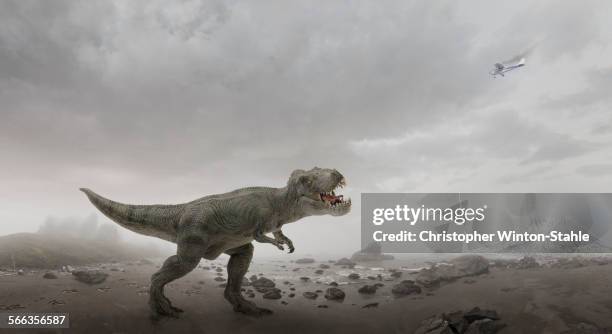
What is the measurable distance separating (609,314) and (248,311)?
8.09m

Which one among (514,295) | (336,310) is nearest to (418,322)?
(336,310)

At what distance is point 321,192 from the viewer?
796 centimetres

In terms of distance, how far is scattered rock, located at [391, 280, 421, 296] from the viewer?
986 centimetres

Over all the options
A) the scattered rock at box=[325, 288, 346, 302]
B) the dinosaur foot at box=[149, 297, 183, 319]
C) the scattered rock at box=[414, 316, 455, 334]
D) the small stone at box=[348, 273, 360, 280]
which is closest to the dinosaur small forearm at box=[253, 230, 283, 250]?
the dinosaur foot at box=[149, 297, 183, 319]

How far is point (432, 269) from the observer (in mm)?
11727

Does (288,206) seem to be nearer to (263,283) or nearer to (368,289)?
(368,289)

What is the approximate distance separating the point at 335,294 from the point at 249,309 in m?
2.56

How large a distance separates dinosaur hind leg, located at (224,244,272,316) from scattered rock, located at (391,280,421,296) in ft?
12.8

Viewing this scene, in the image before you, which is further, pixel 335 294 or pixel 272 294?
pixel 272 294

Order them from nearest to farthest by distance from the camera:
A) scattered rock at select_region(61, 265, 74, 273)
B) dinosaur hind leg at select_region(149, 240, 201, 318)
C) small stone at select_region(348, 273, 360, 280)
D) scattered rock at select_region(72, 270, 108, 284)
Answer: dinosaur hind leg at select_region(149, 240, 201, 318) < scattered rock at select_region(72, 270, 108, 284) < scattered rock at select_region(61, 265, 74, 273) < small stone at select_region(348, 273, 360, 280)

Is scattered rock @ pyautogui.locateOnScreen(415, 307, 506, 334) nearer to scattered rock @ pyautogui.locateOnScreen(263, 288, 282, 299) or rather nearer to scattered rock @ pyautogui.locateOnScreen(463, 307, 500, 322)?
scattered rock @ pyautogui.locateOnScreen(463, 307, 500, 322)

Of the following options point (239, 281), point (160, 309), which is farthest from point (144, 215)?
point (239, 281)

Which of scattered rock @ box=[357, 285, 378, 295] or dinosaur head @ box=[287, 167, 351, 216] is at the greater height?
dinosaur head @ box=[287, 167, 351, 216]

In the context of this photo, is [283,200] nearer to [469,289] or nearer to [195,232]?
[195,232]
